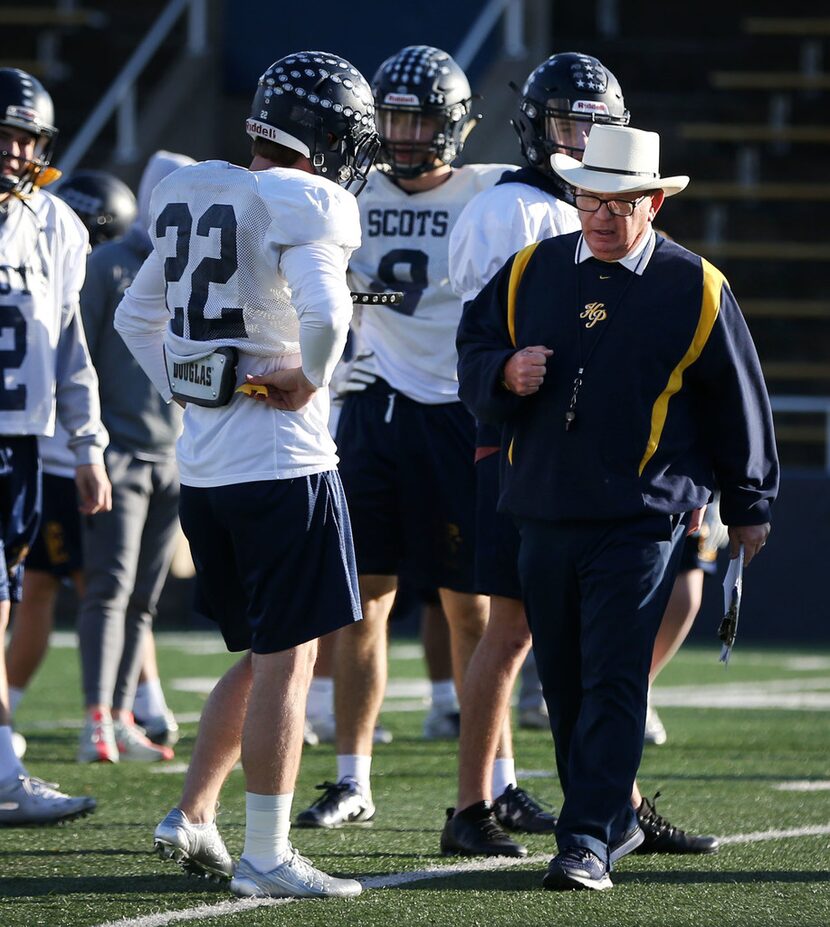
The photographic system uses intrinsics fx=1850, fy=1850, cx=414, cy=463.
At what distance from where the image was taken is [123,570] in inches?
255

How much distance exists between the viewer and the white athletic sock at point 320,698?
6.93m

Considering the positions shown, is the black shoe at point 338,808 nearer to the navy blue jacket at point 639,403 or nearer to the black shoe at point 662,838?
the black shoe at point 662,838

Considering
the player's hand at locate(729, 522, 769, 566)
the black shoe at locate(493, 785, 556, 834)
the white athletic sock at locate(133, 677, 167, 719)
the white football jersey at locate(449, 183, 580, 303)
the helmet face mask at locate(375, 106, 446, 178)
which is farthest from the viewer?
the white athletic sock at locate(133, 677, 167, 719)

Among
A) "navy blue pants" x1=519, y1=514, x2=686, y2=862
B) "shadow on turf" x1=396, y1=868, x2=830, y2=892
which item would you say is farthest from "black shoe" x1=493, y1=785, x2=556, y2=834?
"navy blue pants" x1=519, y1=514, x2=686, y2=862

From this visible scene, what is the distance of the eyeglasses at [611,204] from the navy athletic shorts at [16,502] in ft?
6.09

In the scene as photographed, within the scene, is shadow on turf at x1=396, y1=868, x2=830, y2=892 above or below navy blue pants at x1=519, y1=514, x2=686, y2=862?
below

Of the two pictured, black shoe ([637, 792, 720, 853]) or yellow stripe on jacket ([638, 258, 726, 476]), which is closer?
yellow stripe on jacket ([638, 258, 726, 476])

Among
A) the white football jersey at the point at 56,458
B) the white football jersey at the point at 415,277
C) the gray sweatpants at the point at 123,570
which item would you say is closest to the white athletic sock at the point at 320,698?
the gray sweatpants at the point at 123,570

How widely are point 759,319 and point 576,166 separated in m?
10.2

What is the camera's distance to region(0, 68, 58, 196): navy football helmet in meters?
5.11

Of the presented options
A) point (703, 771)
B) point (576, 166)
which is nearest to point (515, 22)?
point (703, 771)

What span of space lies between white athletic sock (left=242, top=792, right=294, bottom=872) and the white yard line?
0.08 meters

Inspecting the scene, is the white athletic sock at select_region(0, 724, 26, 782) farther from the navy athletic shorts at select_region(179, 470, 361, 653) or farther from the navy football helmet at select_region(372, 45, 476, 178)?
the navy football helmet at select_region(372, 45, 476, 178)

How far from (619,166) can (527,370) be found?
508mm
